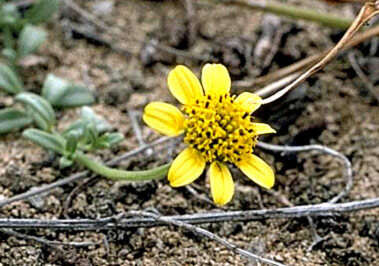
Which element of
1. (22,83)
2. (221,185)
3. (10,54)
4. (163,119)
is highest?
(10,54)

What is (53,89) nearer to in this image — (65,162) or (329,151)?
(65,162)

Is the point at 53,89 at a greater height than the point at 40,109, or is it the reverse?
the point at 53,89

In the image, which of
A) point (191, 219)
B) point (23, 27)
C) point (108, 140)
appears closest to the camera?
point (191, 219)

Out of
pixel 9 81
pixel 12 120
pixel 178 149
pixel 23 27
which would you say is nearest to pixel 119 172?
pixel 178 149

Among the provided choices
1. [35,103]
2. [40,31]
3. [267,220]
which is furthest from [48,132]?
[267,220]

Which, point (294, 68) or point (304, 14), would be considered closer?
point (294, 68)

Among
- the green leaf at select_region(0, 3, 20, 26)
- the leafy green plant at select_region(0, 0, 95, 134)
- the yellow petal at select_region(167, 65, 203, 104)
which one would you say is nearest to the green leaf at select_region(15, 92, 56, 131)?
the leafy green plant at select_region(0, 0, 95, 134)
